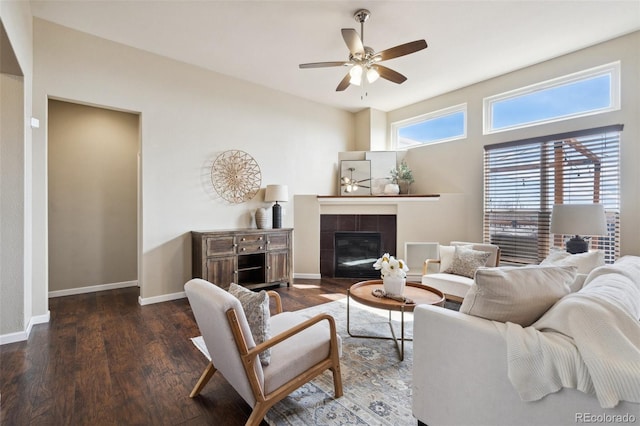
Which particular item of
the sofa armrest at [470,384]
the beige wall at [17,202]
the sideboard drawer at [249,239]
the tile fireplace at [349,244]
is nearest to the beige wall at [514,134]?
the tile fireplace at [349,244]

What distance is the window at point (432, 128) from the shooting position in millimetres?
5035

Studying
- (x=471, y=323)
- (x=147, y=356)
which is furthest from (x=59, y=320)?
(x=471, y=323)

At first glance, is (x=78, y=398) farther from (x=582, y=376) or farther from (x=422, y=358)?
(x=582, y=376)

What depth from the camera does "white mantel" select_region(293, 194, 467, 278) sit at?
16.0ft

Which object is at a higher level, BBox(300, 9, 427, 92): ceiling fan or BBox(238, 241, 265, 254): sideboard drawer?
BBox(300, 9, 427, 92): ceiling fan

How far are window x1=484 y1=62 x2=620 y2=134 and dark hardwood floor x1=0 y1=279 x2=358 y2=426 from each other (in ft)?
16.1

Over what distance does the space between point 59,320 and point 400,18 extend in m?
4.90

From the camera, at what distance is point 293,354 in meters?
1.75

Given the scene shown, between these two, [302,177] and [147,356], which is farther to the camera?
[302,177]

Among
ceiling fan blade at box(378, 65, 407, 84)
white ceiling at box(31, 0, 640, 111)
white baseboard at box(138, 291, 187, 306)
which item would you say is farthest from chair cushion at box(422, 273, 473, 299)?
white baseboard at box(138, 291, 187, 306)

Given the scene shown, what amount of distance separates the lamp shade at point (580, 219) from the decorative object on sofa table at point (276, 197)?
3.51 metres

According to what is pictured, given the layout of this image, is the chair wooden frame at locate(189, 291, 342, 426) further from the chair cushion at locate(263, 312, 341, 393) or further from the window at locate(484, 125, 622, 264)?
the window at locate(484, 125, 622, 264)

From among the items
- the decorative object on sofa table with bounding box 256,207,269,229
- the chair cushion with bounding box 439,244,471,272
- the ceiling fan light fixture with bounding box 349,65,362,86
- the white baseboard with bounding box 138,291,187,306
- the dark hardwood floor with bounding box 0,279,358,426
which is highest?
the ceiling fan light fixture with bounding box 349,65,362,86

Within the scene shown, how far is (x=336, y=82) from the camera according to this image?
4.72 meters
